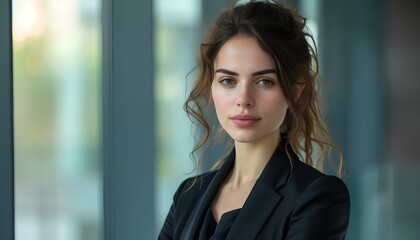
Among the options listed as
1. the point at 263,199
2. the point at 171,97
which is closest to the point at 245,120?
the point at 263,199

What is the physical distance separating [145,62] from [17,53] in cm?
50

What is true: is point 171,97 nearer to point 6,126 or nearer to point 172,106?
point 172,106

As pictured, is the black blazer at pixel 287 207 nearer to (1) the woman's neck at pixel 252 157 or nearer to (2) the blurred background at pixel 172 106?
(1) the woman's neck at pixel 252 157

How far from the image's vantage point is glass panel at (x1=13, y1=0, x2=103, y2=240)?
3344mm

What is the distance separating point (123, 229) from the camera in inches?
132

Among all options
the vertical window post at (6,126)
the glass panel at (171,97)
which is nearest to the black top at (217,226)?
the glass panel at (171,97)

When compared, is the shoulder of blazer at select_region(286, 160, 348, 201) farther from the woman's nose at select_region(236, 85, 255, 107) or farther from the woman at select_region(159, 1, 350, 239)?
the woman's nose at select_region(236, 85, 255, 107)

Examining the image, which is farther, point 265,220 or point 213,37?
point 213,37

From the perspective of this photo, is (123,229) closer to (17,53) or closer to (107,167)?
(107,167)

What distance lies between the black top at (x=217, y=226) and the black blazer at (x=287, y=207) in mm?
21

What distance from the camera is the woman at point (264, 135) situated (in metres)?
1.51

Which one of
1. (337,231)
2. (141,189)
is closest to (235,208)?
(337,231)

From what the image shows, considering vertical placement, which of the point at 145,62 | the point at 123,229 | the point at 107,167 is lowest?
the point at 123,229

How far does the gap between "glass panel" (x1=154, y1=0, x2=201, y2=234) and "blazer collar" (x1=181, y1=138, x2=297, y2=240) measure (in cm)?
167
